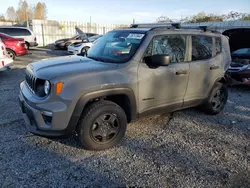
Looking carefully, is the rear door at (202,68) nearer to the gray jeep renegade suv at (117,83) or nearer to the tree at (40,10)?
the gray jeep renegade suv at (117,83)

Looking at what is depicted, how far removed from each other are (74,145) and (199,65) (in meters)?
2.67

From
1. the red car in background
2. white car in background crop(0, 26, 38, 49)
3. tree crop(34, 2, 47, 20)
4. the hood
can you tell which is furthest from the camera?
tree crop(34, 2, 47, 20)

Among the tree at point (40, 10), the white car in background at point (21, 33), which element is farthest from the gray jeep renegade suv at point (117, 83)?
the tree at point (40, 10)

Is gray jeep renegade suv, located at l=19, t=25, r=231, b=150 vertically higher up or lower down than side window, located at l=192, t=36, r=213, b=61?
A: lower down

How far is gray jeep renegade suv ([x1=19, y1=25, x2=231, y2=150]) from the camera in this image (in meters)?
2.82

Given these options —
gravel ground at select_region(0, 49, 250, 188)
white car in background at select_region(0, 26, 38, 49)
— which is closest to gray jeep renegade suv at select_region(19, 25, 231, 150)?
gravel ground at select_region(0, 49, 250, 188)

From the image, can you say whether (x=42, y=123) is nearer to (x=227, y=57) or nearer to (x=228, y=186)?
(x=228, y=186)

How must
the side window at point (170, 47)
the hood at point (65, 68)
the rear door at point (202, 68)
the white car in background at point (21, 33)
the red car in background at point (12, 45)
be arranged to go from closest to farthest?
the hood at point (65, 68) → the side window at point (170, 47) → the rear door at point (202, 68) → the red car in background at point (12, 45) → the white car in background at point (21, 33)

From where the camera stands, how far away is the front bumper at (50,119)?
9.03 ft

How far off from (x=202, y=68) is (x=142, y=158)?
216 cm

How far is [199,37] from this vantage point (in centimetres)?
420

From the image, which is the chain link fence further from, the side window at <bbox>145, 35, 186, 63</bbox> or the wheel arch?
the wheel arch

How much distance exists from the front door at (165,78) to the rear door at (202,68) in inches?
7.6

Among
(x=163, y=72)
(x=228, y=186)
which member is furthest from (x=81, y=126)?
(x=228, y=186)
